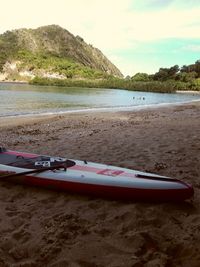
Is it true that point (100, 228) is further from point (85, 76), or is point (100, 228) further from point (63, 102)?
point (85, 76)

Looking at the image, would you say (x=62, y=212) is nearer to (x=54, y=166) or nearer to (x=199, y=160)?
(x=54, y=166)

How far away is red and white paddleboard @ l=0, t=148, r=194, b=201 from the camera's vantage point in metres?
5.07

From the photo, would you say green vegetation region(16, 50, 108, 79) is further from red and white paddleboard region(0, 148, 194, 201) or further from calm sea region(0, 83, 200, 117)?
red and white paddleboard region(0, 148, 194, 201)

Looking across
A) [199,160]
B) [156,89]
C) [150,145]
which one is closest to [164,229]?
[199,160]

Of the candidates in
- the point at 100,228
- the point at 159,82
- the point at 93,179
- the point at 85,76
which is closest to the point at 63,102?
the point at 93,179

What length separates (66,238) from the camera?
169 inches

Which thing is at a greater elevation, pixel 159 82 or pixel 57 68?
pixel 57 68

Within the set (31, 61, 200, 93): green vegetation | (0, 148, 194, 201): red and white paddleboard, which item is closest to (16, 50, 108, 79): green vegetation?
(31, 61, 200, 93): green vegetation

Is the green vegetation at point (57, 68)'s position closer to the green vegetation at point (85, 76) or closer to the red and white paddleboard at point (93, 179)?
the green vegetation at point (85, 76)

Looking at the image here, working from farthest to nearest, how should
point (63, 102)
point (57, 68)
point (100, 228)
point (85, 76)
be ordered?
point (57, 68) < point (85, 76) < point (63, 102) < point (100, 228)

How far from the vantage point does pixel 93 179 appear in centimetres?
565

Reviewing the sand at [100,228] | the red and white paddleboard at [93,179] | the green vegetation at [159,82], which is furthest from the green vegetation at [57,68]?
the sand at [100,228]

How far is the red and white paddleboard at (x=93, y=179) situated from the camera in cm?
507

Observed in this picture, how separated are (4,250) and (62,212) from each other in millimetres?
1274
